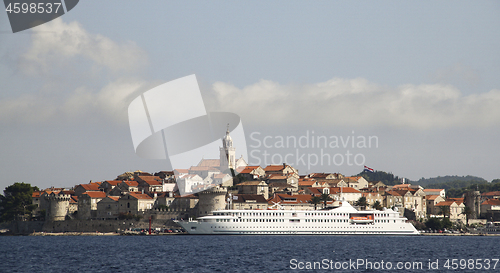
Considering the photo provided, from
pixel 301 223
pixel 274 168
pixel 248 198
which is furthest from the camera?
pixel 274 168

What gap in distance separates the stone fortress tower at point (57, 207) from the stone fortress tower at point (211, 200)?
71.0 ft

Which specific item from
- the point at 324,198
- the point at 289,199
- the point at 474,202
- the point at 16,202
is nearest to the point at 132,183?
the point at 16,202

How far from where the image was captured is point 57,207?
104062 millimetres

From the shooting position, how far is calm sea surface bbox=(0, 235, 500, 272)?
49656 millimetres

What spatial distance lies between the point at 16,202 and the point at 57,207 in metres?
7.51

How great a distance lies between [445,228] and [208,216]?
137 ft

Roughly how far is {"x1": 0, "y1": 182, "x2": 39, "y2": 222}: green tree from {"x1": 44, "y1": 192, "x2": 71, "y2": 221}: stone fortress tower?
470cm

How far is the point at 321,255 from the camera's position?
59969 mm

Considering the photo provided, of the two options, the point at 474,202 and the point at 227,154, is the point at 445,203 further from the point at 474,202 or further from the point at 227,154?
the point at 227,154

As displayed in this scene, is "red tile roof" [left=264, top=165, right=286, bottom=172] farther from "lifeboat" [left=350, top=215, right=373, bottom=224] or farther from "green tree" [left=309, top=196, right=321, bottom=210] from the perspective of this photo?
"lifeboat" [left=350, top=215, right=373, bottom=224]

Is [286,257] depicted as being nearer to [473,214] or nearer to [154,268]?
[154,268]

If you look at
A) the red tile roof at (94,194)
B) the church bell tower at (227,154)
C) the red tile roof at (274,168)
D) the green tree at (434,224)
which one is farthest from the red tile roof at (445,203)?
the red tile roof at (94,194)

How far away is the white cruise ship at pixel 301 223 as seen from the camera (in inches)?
3605

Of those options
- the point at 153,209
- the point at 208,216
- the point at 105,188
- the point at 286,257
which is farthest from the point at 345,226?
the point at 105,188
